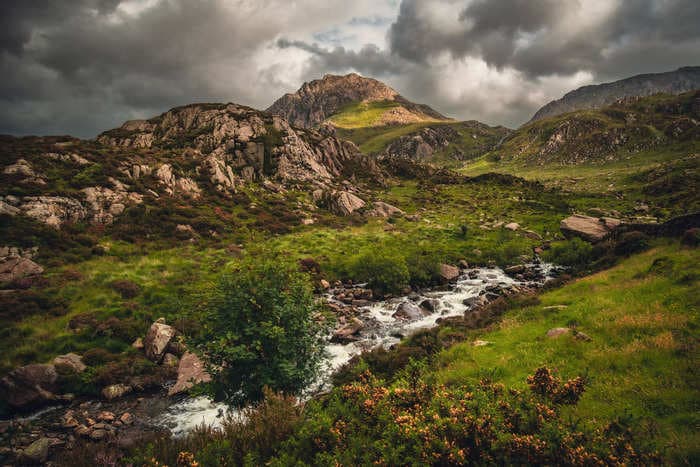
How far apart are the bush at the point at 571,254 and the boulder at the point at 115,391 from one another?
3499cm

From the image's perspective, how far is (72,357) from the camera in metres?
15.5

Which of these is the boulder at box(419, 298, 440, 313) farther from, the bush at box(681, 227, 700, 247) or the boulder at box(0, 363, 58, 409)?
the boulder at box(0, 363, 58, 409)

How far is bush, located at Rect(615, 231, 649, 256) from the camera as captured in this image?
2262cm

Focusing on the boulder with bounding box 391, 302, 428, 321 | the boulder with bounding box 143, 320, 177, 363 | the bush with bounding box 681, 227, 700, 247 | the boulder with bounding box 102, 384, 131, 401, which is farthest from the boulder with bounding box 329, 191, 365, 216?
the boulder with bounding box 102, 384, 131, 401

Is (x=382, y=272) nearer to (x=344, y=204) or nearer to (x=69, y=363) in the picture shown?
(x=69, y=363)

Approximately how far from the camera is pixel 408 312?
75.8 ft

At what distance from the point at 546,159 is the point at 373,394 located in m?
226

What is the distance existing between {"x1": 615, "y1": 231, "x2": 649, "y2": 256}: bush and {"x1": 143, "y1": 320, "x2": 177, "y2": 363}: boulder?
31.7 meters

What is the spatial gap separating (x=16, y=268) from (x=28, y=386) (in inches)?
536

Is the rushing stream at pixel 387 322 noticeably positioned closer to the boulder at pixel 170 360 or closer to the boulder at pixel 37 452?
the boulder at pixel 170 360

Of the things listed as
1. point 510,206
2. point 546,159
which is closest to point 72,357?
point 510,206

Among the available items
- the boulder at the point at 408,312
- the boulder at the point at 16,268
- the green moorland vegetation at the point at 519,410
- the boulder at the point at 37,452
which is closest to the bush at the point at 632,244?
the green moorland vegetation at the point at 519,410

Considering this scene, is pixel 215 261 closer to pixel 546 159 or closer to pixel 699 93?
pixel 546 159

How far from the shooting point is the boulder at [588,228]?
111 ft
